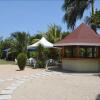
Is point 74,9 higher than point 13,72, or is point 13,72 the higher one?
point 74,9

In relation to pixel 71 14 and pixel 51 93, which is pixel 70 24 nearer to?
pixel 71 14

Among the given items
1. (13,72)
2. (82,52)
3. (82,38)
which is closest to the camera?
(13,72)

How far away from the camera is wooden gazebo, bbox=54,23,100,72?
24359mm

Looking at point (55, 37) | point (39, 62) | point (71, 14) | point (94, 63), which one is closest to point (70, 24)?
point (71, 14)

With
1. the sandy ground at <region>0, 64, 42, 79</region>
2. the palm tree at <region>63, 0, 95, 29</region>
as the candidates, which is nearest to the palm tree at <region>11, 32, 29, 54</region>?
the palm tree at <region>63, 0, 95, 29</region>

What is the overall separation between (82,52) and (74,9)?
446 inches

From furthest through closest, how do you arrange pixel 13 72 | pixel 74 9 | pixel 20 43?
pixel 20 43
pixel 74 9
pixel 13 72

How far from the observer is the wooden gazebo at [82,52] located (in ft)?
79.9

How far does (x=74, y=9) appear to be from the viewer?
36.6 m

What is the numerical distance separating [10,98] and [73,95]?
2443 millimetres

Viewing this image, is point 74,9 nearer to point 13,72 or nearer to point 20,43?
point 20,43

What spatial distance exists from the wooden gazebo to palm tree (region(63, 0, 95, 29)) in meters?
10.0

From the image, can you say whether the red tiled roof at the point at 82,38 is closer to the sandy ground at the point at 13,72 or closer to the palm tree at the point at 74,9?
the sandy ground at the point at 13,72

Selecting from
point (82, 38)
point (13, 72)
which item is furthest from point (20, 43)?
point (13, 72)
